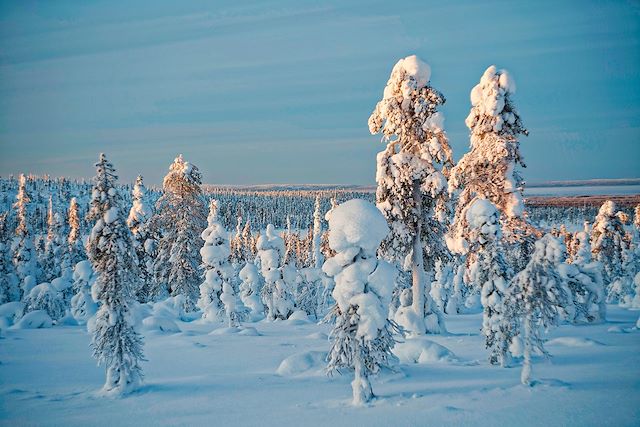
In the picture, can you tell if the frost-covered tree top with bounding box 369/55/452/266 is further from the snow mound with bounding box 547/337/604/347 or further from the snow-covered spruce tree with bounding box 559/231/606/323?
the snow-covered spruce tree with bounding box 559/231/606/323

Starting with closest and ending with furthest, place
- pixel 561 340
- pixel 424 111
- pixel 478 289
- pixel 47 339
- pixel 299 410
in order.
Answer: pixel 299 410
pixel 478 289
pixel 561 340
pixel 424 111
pixel 47 339

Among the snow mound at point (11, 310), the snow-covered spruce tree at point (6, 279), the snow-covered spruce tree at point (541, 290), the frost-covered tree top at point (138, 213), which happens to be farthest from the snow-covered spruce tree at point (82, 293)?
the snow-covered spruce tree at point (541, 290)

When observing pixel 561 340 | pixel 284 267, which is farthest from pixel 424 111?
pixel 284 267

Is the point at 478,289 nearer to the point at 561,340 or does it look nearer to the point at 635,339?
the point at 561,340

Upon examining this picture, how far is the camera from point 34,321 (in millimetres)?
28578

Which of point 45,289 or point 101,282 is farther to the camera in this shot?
point 45,289

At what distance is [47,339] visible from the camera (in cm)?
2430

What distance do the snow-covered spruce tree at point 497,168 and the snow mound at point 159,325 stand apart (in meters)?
16.2

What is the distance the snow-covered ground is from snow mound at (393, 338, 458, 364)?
1.8 inches

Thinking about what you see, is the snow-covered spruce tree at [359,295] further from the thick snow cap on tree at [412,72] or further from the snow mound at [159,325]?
the snow mound at [159,325]

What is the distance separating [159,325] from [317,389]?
15095 millimetres

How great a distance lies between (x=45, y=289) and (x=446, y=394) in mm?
31483

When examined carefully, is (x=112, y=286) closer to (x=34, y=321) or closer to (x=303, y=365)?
(x=303, y=365)

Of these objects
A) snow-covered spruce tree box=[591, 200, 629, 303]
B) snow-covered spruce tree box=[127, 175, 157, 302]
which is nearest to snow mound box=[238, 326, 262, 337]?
snow-covered spruce tree box=[127, 175, 157, 302]
